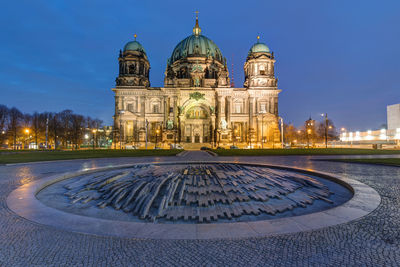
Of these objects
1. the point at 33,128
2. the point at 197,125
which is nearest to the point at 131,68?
the point at 197,125

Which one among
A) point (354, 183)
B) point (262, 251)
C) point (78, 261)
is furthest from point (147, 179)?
point (354, 183)

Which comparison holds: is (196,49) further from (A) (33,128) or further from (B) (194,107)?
(A) (33,128)

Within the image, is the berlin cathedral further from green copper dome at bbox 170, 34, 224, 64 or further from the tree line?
the tree line

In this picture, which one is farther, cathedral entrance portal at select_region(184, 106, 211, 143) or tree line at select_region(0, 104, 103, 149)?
cathedral entrance portal at select_region(184, 106, 211, 143)

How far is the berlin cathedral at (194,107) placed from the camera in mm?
60656

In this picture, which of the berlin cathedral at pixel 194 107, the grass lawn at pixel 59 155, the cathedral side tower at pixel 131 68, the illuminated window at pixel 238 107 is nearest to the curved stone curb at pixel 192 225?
the grass lawn at pixel 59 155

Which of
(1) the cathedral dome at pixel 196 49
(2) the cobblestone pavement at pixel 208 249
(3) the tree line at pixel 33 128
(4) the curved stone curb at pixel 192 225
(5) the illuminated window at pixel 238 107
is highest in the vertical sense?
(1) the cathedral dome at pixel 196 49

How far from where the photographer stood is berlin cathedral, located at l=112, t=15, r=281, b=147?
60656 mm

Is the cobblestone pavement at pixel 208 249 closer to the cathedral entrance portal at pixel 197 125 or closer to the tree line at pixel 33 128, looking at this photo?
the tree line at pixel 33 128

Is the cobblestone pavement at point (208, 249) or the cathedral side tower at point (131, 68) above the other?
the cathedral side tower at point (131, 68)

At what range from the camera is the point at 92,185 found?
26.2ft

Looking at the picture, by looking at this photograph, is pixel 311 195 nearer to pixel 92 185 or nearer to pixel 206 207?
pixel 206 207

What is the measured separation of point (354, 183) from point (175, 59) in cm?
7517

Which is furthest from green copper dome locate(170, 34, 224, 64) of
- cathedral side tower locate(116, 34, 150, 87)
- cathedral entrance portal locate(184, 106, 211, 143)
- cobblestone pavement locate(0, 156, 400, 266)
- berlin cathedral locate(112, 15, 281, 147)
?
cobblestone pavement locate(0, 156, 400, 266)
